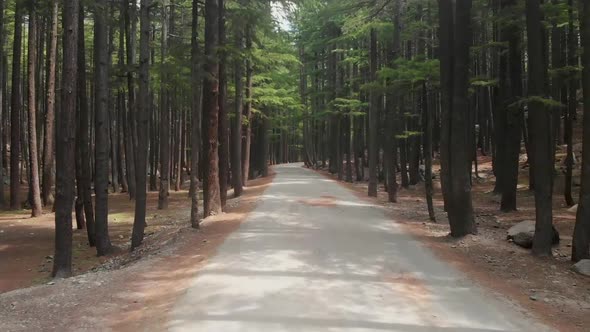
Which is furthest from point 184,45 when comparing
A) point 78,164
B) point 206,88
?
point 78,164

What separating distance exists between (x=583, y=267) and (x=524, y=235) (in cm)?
206

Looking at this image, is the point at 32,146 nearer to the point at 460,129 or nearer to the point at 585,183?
the point at 460,129

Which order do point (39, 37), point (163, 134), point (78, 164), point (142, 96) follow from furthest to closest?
point (39, 37), point (163, 134), point (78, 164), point (142, 96)

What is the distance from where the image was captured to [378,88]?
1619 centimetres

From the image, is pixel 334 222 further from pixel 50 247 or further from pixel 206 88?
pixel 50 247

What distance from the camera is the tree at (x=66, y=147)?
9.54 metres

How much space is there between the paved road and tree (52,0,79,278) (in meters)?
3.01

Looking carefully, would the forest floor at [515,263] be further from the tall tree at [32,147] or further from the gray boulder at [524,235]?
the tall tree at [32,147]

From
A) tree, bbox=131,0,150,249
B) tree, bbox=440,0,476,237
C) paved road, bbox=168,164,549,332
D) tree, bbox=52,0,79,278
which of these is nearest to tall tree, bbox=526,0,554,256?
tree, bbox=440,0,476,237

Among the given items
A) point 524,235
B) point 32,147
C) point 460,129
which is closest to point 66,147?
point 460,129

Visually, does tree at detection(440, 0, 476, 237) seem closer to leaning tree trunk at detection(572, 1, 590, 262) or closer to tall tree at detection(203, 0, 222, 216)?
leaning tree trunk at detection(572, 1, 590, 262)

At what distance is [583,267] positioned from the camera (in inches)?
353

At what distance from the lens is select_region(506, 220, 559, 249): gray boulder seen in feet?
35.7

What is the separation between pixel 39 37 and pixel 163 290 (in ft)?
82.3
